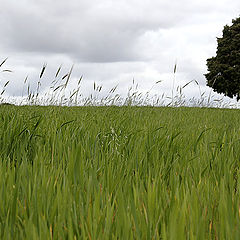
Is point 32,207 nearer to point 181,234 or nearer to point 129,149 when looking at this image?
point 181,234

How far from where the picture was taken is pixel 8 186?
64.2 inches

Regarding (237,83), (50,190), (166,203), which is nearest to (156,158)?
(166,203)

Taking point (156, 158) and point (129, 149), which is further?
point (129, 149)

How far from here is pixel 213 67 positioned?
102 feet

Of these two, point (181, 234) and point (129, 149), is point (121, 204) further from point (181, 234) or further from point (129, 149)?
point (129, 149)

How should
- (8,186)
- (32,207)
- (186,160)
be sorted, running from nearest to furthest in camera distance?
1. (32,207)
2. (8,186)
3. (186,160)

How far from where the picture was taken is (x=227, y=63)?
30781 mm

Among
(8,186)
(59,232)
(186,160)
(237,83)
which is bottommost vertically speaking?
(59,232)

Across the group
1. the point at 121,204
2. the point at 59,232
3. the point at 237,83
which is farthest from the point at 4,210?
the point at 237,83

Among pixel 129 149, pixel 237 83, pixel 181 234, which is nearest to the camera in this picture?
pixel 181 234

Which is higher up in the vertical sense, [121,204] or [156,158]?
[156,158]

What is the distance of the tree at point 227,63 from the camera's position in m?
30.0

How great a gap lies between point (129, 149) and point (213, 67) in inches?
1203

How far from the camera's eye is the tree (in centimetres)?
2995
